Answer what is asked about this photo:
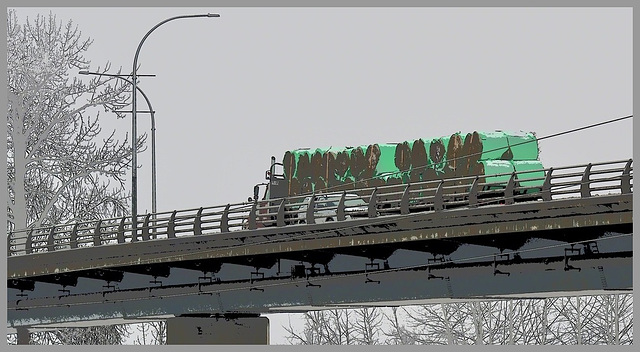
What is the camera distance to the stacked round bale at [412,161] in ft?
177

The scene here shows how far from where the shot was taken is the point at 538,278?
142 ft

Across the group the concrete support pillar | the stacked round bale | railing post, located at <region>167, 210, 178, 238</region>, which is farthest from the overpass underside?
the stacked round bale

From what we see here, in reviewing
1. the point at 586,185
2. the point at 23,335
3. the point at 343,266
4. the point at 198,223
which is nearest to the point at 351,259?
the point at 343,266

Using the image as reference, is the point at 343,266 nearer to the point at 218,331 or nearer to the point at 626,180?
the point at 218,331

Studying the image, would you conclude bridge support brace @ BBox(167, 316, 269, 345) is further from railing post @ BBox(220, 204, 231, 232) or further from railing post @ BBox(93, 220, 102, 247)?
railing post @ BBox(220, 204, 231, 232)

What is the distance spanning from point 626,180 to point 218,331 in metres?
18.8

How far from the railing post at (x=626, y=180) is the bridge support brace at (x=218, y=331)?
18039 mm

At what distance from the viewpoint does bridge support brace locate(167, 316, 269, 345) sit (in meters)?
54.4

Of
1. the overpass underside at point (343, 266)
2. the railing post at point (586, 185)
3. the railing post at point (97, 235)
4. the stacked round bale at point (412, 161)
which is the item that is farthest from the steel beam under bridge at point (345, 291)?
the stacked round bale at point (412, 161)

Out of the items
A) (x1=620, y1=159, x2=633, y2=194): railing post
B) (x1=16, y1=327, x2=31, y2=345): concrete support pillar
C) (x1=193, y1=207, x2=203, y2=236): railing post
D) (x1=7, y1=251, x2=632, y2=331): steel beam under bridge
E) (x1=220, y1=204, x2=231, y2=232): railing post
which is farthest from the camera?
(x1=16, y1=327, x2=31, y2=345): concrete support pillar

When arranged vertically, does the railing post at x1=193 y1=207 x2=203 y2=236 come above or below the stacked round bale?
below

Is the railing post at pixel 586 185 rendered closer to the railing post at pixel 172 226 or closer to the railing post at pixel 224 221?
the railing post at pixel 224 221

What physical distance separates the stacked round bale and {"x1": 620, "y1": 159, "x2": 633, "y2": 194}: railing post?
11.3 meters

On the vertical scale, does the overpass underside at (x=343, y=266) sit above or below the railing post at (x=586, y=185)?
below
